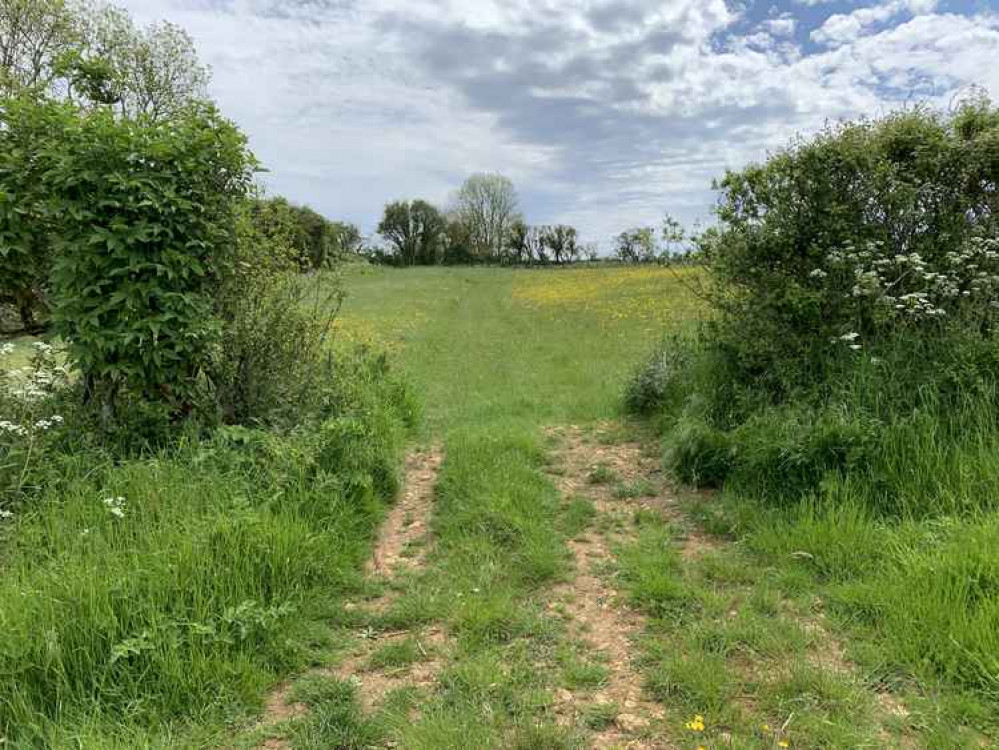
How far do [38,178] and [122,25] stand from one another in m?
34.8

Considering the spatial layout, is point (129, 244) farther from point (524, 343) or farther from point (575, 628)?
point (524, 343)

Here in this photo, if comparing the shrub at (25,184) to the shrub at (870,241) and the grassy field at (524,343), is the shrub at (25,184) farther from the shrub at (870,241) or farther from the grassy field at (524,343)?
the shrub at (870,241)

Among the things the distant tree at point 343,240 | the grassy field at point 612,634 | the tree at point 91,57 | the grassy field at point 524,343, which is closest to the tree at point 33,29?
the tree at point 91,57

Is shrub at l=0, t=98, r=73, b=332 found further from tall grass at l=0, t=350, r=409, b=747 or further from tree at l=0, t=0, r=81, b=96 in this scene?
tree at l=0, t=0, r=81, b=96

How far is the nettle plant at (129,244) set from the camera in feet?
13.8

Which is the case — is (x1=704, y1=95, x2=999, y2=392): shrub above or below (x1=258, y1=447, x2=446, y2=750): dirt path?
above

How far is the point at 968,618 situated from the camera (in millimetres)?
2814

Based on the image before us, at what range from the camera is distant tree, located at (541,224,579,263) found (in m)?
76.1

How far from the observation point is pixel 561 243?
251ft

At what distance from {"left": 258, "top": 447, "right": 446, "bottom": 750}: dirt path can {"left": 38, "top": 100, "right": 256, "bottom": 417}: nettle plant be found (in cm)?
225

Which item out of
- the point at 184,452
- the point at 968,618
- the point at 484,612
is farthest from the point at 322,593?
the point at 968,618

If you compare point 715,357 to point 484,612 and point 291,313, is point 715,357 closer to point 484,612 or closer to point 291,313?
point 484,612

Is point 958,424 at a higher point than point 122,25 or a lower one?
lower

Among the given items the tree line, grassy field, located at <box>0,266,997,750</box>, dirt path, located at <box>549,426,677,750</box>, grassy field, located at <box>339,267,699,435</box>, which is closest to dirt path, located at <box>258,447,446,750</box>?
grassy field, located at <box>0,266,997,750</box>
